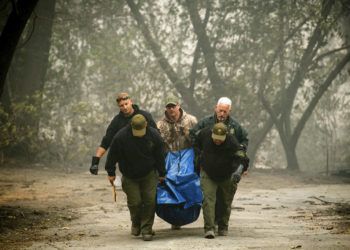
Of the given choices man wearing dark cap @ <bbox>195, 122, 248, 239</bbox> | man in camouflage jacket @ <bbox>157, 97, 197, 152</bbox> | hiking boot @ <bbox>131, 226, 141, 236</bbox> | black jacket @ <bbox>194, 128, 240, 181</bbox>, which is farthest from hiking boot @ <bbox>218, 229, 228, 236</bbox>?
man in camouflage jacket @ <bbox>157, 97, 197, 152</bbox>

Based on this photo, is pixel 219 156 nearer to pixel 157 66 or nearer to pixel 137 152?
pixel 137 152

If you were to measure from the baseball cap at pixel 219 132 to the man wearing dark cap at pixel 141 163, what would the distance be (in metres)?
0.72

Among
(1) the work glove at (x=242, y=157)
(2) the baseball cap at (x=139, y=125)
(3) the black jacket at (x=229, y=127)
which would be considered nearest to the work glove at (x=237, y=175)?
(1) the work glove at (x=242, y=157)

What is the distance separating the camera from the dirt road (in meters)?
7.72

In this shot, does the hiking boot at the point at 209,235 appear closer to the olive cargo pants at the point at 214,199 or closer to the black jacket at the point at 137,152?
the olive cargo pants at the point at 214,199

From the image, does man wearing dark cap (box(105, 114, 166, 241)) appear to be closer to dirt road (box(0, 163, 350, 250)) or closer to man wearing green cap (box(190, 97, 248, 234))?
dirt road (box(0, 163, 350, 250))

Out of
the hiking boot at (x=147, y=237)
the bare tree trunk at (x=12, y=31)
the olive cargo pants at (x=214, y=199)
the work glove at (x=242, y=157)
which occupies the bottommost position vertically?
the hiking boot at (x=147, y=237)

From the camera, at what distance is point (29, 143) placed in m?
19.9

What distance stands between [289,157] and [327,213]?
14358 mm

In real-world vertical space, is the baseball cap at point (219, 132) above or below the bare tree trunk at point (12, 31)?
below

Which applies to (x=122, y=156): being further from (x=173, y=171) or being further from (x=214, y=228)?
(x=214, y=228)

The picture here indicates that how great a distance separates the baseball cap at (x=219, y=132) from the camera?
26.4 ft

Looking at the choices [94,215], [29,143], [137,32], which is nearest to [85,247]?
[94,215]

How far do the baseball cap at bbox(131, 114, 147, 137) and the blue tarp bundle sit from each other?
81cm
